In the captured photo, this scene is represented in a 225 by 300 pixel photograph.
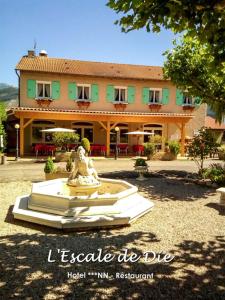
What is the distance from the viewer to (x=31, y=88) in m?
22.5

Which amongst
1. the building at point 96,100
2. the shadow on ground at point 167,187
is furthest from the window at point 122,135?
the shadow on ground at point 167,187

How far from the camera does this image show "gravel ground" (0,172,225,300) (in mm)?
4074

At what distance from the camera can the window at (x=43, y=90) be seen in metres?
22.8

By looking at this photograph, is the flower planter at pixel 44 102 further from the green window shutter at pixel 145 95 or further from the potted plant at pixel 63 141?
the green window shutter at pixel 145 95

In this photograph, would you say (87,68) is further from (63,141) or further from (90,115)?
(63,141)

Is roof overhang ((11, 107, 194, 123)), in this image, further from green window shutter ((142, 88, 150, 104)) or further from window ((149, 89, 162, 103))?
window ((149, 89, 162, 103))

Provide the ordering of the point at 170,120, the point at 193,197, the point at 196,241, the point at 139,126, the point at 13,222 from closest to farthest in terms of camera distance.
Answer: the point at 196,241 → the point at 13,222 → the point at 193,197 → the point at 170,120 → the point at 139,126

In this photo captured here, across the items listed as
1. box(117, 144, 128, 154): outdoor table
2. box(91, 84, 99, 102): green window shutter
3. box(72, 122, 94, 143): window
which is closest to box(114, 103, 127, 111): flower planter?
box(91, 84, 99, 102): green window shutter

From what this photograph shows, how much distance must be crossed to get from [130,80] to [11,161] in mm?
12133

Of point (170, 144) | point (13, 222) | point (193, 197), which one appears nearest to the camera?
point (13, 222)

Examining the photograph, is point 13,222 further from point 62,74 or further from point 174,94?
point 174,94

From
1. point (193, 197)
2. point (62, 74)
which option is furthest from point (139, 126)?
point (193, 197)

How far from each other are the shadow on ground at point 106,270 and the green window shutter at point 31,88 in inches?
715

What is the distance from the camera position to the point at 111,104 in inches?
962
